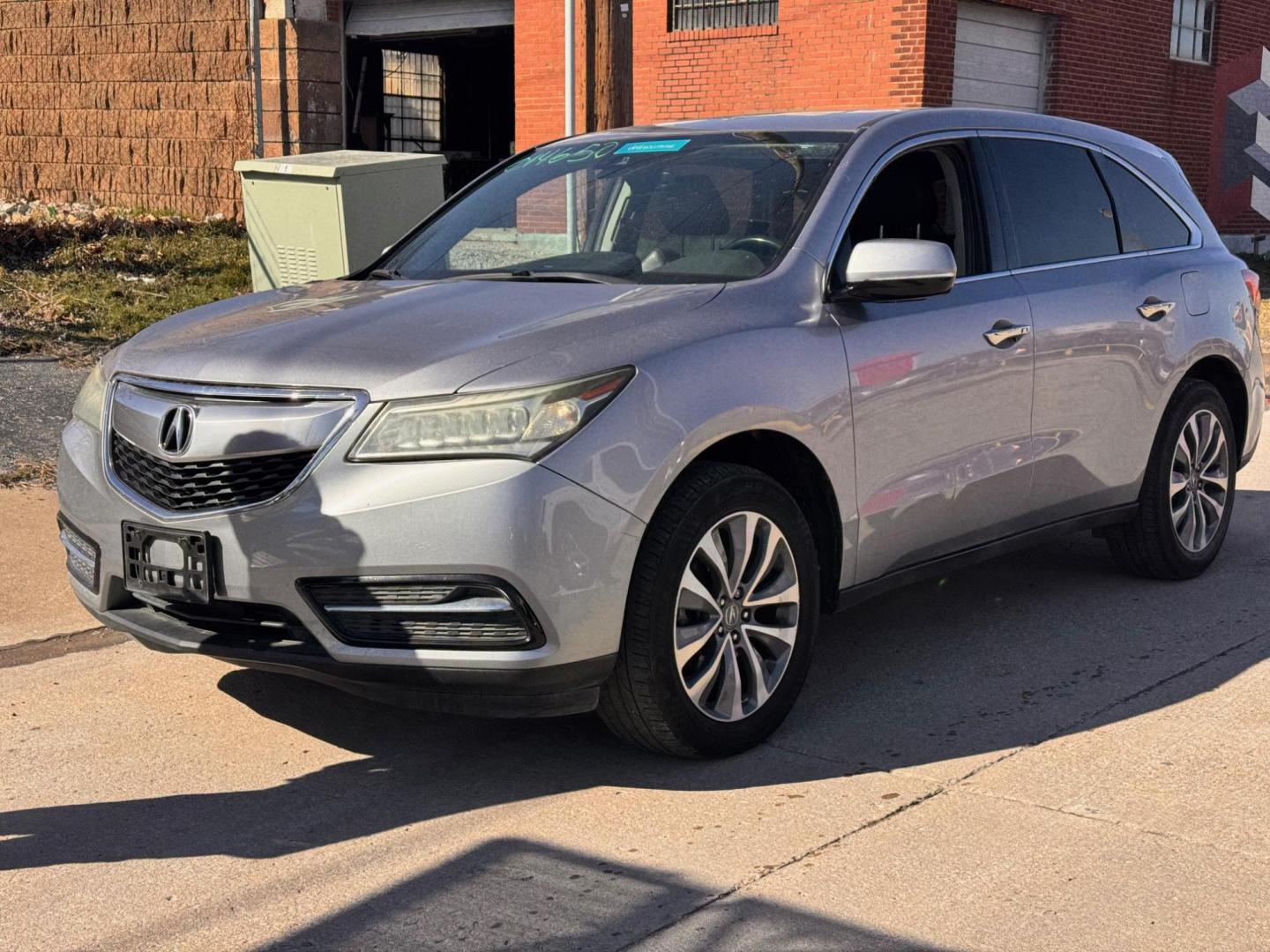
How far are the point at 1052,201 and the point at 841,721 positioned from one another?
218 centimetres

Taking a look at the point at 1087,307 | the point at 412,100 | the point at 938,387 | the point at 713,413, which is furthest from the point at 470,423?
the point at 412,100

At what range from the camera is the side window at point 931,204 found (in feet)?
16.9

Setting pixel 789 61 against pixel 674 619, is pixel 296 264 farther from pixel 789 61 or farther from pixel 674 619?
pixel 789 61

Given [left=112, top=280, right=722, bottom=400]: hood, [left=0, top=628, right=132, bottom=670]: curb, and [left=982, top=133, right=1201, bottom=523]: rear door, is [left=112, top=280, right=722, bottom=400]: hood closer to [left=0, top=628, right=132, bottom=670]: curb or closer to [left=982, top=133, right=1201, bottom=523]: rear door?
[left=0, top=628, right=132, bottom=670]: curb

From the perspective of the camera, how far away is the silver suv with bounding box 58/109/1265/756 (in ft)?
12.8

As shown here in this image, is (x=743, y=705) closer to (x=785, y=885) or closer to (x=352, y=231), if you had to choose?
(x=785, y=885)

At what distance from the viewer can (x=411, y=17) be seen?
19.8 metres

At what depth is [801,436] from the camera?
4457mm

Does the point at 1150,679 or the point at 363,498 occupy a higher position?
the point at 363,498

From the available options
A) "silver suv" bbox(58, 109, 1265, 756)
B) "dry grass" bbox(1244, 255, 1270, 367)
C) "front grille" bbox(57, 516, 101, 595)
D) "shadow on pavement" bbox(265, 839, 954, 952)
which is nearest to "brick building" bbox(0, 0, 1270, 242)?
"dry grass" bbox(1244, 255, 1270, 367)

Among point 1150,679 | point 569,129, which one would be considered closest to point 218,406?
point 1150,679

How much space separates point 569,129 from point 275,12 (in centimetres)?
945

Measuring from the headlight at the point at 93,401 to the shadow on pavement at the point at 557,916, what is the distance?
5.78 ft

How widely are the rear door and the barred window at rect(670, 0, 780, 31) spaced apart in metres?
11.9
